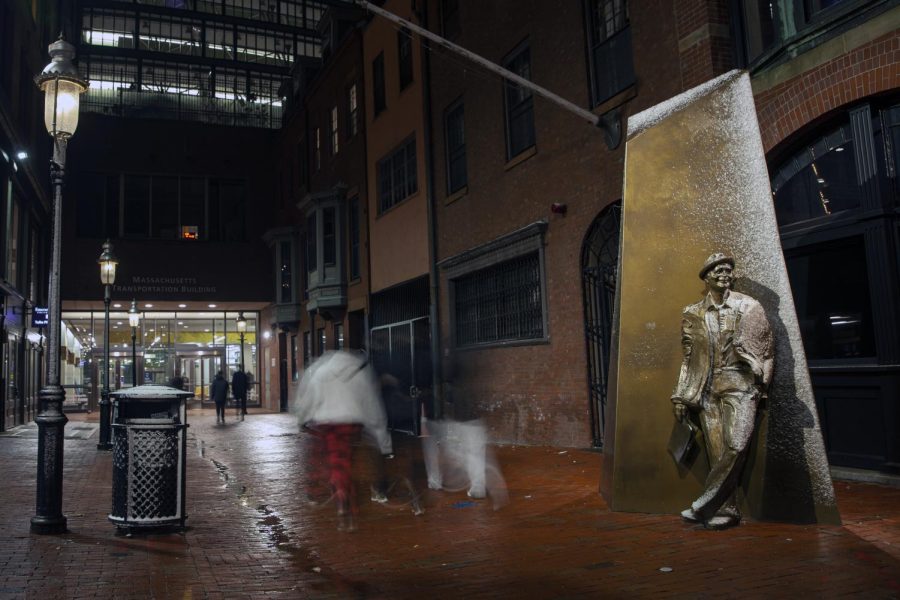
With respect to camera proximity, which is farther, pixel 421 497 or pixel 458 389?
pixel 458 389

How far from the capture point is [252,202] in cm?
3269

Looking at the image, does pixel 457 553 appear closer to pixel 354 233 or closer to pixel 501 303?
pixel 501 303

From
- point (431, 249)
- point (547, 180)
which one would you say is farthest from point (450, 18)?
A: point (547, 180)

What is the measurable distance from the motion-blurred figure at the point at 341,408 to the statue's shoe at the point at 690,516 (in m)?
2.87

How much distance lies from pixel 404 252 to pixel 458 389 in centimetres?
465

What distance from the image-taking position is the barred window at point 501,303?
1333cm

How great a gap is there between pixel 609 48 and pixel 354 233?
1316 centimetres

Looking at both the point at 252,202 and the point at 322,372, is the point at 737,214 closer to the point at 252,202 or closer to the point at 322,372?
the point at 322,372

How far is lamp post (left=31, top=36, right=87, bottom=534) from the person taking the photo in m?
6.70

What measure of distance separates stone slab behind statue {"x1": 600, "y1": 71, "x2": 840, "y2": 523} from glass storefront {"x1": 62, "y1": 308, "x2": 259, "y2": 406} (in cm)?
3046

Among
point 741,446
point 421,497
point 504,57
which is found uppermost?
point 504,57

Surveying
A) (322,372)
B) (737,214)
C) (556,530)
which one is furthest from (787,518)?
(322,372)

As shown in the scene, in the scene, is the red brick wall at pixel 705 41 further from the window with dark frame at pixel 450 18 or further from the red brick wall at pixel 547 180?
the window with dark frame at pixel 450 18

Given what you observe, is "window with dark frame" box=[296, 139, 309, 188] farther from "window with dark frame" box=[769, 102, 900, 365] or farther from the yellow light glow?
"window with dark frame" box=[769, 102, 900, 365]
